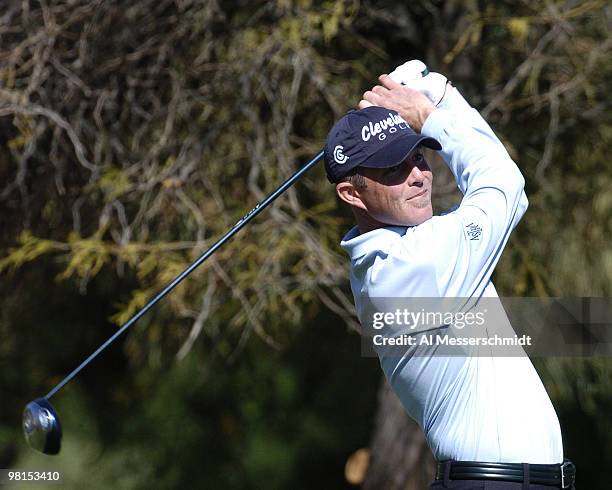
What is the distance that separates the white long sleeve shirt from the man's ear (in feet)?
0.32

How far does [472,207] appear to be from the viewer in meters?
2.26

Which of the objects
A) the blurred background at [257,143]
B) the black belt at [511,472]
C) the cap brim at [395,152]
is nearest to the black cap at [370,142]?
the cap brim at [395,152]

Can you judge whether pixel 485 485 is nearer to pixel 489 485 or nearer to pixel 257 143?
pixel 489 485

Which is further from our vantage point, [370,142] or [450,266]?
[370,142]

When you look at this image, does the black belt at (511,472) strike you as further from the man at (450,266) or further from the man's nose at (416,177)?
the man's nose at (416,177)

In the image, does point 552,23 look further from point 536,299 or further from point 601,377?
point 601,377

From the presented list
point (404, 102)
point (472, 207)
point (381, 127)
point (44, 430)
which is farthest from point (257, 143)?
point (472, 207)

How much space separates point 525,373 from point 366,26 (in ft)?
13.0

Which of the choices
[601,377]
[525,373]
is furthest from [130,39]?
[525,373]

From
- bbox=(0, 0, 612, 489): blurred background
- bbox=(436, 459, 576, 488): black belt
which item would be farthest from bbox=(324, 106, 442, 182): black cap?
bbox=(0, 0, 612, 489): blurred background

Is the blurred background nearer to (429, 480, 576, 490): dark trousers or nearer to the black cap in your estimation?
the black cap

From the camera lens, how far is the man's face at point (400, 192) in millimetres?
2344

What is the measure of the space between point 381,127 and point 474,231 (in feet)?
1.03

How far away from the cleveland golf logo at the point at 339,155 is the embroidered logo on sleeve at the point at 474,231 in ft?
1.08
